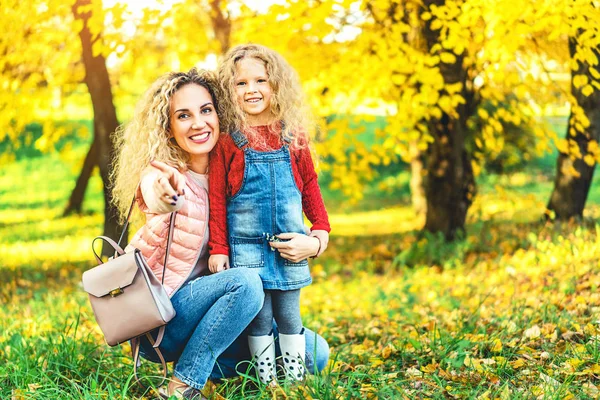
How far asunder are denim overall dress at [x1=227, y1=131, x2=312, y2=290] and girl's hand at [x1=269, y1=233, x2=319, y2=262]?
0.04 metres

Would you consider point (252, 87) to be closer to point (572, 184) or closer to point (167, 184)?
point (167, 184)

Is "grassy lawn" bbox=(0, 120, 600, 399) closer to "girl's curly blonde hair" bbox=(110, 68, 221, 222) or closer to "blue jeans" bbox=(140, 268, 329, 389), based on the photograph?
"blue jeans" bbox=(140, 268, 329, 389)

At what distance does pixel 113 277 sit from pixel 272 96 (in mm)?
1082

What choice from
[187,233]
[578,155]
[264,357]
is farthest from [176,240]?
[578,155]

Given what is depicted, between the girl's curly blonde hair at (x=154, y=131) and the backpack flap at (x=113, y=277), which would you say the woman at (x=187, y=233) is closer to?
the girl's curly blonde hair at (x=154, y=131)

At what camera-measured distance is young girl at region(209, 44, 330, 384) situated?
9.42 feet

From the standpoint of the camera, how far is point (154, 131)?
113 inches

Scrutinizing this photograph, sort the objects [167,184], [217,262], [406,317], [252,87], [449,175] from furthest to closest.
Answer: [449,175], [406,317], [252,87], [217,262], [167,184]

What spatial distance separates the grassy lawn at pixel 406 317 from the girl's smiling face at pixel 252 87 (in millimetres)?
1221

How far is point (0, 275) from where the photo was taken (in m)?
7.01

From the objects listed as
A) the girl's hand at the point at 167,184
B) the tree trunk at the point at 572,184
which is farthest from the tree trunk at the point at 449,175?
the girl's hand at the point at 167,184

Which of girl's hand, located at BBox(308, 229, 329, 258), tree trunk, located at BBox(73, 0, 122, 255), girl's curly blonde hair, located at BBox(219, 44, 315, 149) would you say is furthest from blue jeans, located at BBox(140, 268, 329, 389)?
tree trunk, located at BBox(73, 0, 122, 255)

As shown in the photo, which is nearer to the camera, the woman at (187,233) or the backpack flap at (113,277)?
the backpack flap at (113,277)

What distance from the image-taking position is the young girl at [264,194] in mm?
2871
